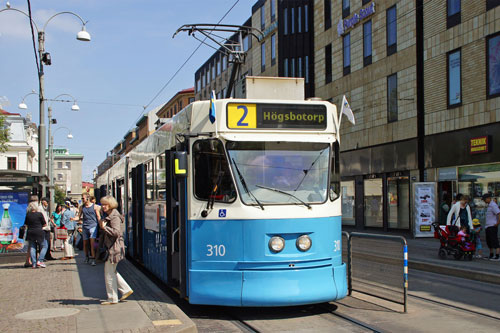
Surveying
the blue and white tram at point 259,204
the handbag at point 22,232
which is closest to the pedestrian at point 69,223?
the handbag at point 22,232

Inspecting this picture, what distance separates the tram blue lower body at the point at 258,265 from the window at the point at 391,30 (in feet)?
71.3

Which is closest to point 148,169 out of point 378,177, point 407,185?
point 407,185

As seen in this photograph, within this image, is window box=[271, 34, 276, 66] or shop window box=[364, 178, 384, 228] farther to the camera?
window box=[271, 34, 276, 66]

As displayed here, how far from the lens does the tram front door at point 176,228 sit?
26.3ft

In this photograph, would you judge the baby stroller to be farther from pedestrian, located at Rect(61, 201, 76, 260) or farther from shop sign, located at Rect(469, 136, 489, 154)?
pedestrian, located at Rect(61, 201, 76, 260)

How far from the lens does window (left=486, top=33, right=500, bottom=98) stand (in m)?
21.1

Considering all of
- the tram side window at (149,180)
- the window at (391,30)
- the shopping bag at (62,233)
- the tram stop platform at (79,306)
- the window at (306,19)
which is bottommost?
the tram stop platform at (79,306)

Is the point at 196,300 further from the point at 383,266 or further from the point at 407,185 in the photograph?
the point at 407,185

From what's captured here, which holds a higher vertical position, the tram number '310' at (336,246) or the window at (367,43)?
the window at (367,43)

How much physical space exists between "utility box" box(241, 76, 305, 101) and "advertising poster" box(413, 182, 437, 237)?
47.9 feet

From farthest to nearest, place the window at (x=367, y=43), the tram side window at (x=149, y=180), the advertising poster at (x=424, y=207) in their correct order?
the window at (x=367, y=43)
the advertising poster at (x=424, y=207)
the tram side window at (x=149, y=180)

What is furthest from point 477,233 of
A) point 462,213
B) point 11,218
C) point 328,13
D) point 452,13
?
point 328,13

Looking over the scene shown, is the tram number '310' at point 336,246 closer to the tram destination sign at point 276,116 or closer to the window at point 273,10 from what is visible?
the tram destination sign at point 276,116

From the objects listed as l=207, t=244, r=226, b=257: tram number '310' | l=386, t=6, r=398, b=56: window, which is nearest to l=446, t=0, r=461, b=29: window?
l=386, t=6, r=398, b=56: window
